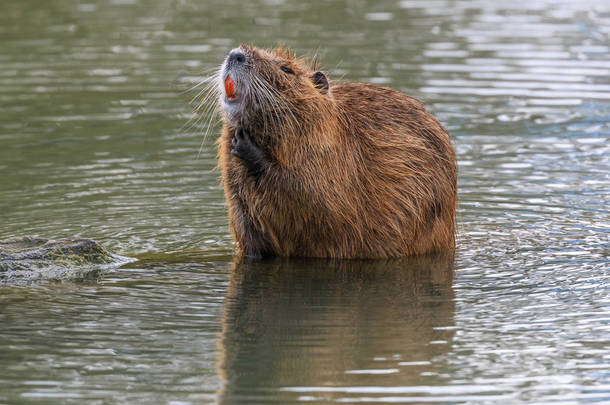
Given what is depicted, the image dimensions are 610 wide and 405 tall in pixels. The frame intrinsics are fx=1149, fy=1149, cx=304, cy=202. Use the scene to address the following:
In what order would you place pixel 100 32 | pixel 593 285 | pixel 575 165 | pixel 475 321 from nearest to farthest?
1. pixel 475 321
2. pixel 593 285
3. pixel 575 165
4. pixel 100 32

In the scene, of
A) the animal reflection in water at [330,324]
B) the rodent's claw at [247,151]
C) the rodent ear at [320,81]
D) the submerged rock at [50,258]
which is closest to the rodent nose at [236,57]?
the rodent's claw at [247,151]

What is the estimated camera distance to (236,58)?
17.8 feet

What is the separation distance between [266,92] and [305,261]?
0.98m

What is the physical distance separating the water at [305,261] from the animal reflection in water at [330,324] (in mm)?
14

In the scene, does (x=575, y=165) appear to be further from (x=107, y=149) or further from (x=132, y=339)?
(x=132, y=339)

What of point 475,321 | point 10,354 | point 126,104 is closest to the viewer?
point 10,354

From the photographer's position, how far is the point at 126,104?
9.63 m

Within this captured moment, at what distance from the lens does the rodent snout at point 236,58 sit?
5.43m

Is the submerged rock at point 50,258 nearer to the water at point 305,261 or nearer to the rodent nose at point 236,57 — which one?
the water at point 305,261

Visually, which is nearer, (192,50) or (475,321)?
(475,321)

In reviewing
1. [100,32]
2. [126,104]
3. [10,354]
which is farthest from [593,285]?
[100,32]

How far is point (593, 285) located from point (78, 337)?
7.88 ft

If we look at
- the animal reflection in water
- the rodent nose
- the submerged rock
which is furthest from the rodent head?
the submerged rock

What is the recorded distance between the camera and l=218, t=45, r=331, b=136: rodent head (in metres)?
5.45
